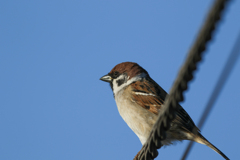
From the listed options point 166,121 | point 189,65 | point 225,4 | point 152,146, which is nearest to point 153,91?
point 152,146

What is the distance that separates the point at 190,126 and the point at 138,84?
103 centimetres

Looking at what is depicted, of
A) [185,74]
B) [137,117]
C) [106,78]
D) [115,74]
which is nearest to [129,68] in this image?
[115,74]

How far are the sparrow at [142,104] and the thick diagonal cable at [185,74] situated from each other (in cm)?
186

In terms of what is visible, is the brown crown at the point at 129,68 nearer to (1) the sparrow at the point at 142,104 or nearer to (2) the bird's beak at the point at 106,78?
(1) the sparrow at the point at 142,104

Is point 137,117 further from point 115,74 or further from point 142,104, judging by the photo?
point 115,74

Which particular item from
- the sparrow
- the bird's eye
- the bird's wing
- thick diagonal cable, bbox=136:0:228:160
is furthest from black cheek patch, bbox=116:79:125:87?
thick diagonal cable, bbox=136:0:228:160

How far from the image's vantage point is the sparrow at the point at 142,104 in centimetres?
414

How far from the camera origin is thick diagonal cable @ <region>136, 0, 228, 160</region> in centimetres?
120

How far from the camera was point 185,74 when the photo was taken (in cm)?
152

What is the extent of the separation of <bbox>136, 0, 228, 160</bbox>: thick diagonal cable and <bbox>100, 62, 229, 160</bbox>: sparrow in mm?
1855

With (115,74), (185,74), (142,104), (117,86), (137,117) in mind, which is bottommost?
(185,74)

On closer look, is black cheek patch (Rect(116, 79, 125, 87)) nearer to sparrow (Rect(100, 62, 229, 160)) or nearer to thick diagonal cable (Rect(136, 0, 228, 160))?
sparrow (Rect(100, 62, 229, 160))

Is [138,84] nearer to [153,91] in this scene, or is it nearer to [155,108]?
[153,91]

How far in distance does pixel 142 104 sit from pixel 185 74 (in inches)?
116
